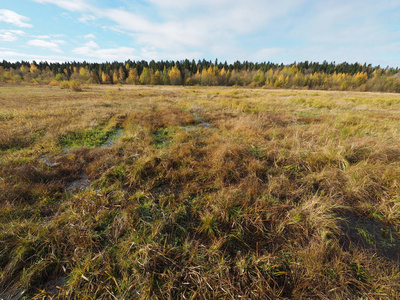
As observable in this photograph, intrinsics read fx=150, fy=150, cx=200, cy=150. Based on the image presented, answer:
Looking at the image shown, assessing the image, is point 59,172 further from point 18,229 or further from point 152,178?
point 152,178

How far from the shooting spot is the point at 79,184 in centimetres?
427

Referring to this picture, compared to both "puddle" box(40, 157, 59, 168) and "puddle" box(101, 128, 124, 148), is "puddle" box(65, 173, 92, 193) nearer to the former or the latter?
"puddle" box(40, 157, 59, 168)

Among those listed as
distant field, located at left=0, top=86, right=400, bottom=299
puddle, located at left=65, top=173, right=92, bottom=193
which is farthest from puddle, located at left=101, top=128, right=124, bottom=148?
puddle, located at left=65, top=173, right=92, bottom=193

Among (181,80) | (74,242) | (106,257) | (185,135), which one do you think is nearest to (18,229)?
(74,242)

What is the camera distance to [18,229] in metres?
2.67

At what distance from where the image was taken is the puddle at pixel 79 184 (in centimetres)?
404

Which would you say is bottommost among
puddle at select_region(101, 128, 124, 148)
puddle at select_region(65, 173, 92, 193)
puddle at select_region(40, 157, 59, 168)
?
puddle at select_region(65, 173, 92, 193)

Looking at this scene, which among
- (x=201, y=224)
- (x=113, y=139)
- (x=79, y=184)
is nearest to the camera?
(x=201, y=224)

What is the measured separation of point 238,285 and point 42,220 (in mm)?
3883

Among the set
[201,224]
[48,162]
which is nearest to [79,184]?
[48,162]

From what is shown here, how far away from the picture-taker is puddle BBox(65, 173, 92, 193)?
4041mm

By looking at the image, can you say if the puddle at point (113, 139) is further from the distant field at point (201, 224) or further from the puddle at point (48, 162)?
the puddle at point (48, 162)

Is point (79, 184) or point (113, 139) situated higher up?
point (113, 139)

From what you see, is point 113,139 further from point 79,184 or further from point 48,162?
point 79,184
